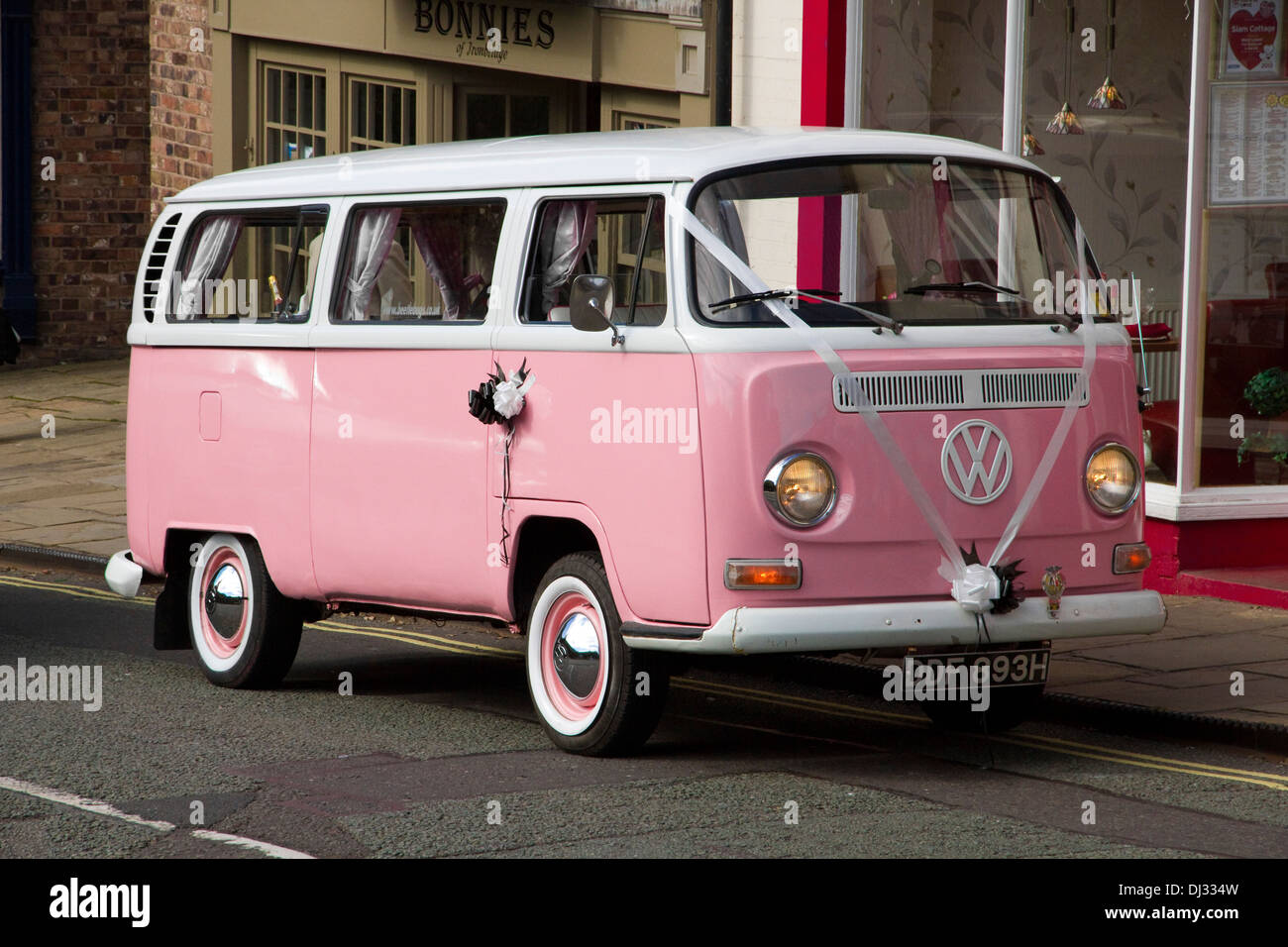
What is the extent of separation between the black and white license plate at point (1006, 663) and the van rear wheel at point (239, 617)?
300cm

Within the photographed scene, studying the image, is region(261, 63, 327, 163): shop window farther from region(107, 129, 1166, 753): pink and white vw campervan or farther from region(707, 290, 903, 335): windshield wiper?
region(707, 290, 903, 335): windshield wiper

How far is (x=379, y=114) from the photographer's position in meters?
18.0

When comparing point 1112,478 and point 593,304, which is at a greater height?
point 593,304

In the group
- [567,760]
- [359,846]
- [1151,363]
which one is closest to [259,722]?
[567,760]

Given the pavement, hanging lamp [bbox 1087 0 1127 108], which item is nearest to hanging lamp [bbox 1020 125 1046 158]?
hanging lamp [bbox 1087 0 1127 108]

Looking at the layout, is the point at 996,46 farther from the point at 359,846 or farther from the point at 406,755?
the point at 359,846

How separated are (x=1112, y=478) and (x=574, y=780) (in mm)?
2272

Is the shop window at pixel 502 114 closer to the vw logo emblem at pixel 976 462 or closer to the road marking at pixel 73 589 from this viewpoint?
the road marking at pixel 73 589

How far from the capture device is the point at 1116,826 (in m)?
6.60

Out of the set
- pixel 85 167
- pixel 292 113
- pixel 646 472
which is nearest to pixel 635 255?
pixel 646 472

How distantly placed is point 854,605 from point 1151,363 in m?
5.13

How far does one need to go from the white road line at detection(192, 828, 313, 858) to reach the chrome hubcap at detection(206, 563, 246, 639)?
2644 millimetres

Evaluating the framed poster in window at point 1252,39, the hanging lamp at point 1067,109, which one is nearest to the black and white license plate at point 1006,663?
the framed poster in window at point 1252,39
